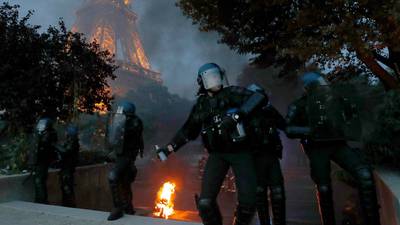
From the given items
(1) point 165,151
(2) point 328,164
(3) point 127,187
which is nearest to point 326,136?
(2) point 328,164

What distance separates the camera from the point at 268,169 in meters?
4.25

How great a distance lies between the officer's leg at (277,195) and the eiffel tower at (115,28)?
79014mm

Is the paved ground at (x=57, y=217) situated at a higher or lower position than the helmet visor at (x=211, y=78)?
lower

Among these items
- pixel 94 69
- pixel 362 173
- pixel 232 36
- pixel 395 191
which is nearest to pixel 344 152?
pixel 362 173

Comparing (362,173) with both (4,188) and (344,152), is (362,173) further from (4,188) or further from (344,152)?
(4,188)

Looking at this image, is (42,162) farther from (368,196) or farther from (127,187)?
(368,196)

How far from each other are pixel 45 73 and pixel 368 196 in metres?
8.45

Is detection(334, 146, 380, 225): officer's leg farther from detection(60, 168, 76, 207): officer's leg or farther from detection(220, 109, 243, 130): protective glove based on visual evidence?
detection(60, 168, 76, 207): officer's leg

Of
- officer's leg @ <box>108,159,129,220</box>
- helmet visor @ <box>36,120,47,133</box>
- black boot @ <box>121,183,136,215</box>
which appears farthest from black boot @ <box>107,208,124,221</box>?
helmet visor @ <box>36,120,47,133</box>

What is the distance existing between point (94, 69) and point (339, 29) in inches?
275

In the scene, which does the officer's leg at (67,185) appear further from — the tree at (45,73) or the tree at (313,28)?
the tree at (313,28)

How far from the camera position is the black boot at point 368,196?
3.31 meters

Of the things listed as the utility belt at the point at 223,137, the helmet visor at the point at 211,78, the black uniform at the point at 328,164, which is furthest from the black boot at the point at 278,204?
the helmet visor at the point at 211,78

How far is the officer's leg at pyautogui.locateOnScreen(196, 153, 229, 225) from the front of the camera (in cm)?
311
